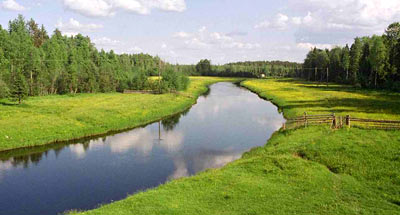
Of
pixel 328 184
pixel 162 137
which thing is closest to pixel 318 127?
pixel 328 184

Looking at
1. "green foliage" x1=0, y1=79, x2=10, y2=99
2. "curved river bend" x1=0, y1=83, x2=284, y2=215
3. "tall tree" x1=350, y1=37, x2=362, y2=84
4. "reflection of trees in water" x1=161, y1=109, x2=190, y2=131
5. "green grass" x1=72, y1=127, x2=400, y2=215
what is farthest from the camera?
"tall tree" x1=350, y1=37, x2=362, y2=84

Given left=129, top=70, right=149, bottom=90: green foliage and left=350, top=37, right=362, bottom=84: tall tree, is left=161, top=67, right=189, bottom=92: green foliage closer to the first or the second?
left=129, top=70, right=149, bottom=90: green foliage

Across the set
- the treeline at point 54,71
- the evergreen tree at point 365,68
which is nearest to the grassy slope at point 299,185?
the treeline at point 54,71

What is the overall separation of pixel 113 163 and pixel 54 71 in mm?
68107

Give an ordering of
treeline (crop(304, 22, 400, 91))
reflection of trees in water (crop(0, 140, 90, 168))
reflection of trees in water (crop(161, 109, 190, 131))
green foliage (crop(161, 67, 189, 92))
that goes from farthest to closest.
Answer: green foliage (crop(161, 67, 189, 92)), treeline (crop(304, 22, 400, 91)), reflection of trees in water (crop(161, 109, 190, 131)), reflection of trees in water (crop(0, 140, 90, 168))

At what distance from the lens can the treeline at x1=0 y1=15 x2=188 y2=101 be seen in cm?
8390

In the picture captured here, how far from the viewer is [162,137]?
46719 mm

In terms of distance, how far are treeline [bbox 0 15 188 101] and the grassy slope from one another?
5179 cm

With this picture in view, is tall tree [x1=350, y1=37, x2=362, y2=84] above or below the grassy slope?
above

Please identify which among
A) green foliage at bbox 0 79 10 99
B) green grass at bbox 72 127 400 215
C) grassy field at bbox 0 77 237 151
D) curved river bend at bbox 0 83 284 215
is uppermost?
green foliage at bbox 0 79 10 99

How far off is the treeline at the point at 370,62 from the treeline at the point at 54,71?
207 feet

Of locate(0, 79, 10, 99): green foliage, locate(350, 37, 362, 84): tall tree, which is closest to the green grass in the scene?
locate(0, 79, 10, 99): green foliage

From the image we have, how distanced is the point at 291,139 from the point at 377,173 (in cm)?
1240

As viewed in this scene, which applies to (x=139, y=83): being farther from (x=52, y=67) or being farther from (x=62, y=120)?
(x=62, y=120)
